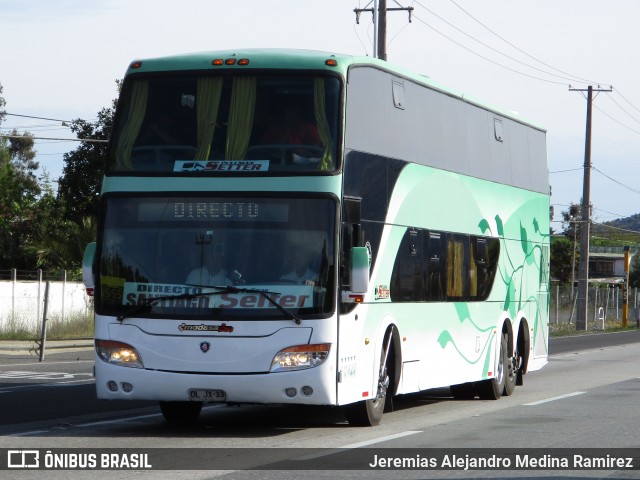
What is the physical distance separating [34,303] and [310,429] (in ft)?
82.9

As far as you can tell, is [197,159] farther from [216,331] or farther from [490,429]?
[490,429]

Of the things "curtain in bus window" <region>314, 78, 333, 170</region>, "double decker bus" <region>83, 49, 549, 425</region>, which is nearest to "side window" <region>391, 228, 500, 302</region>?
"double decker bus" <region>83, 49, 549, 425</region>

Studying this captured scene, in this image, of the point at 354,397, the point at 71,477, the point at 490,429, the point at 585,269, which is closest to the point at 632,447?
the point at 490,429

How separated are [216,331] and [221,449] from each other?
1245 mm

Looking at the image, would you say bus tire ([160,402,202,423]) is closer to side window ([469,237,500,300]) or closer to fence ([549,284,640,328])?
side window ([469,237,500,300])

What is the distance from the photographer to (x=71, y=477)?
32.1ft

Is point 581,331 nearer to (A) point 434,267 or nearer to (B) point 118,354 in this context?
(A) point 434,267

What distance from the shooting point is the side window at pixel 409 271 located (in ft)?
48.3

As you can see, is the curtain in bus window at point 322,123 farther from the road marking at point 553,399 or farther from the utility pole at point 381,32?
the utility pole at point 381,32

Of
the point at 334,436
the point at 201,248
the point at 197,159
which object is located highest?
the point at 197,159

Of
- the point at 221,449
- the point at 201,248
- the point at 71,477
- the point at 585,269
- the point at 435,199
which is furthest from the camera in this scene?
the point at 585,269

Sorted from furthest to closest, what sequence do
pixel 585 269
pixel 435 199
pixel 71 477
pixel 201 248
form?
pixel 585 269
pixel 435 199
pixel 201 248
pixel 71 477

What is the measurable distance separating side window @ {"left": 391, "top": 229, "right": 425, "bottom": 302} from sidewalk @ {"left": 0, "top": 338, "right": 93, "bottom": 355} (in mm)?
14962

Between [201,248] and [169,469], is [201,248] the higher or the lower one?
the higher one
